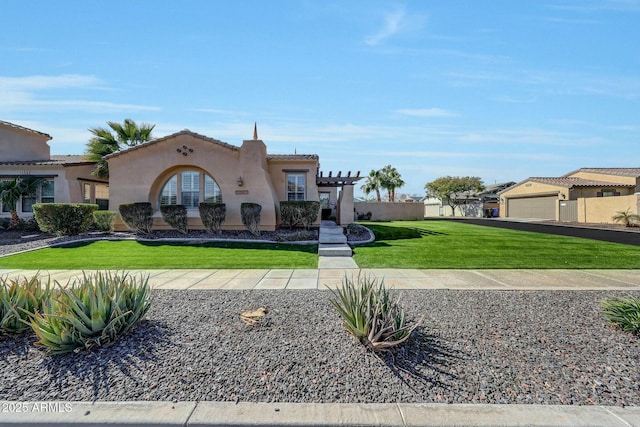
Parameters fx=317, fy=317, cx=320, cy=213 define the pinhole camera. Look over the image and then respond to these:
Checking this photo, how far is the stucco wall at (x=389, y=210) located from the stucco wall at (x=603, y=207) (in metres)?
15.3

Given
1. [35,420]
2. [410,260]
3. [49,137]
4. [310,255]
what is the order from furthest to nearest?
[49,137]
[310,255]
[410,260]
[35,420]

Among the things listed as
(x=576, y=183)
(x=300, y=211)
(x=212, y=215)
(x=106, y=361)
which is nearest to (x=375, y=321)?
(x=106, y=361)

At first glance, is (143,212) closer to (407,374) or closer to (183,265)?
(183,265)

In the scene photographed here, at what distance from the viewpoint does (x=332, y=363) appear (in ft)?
11.8

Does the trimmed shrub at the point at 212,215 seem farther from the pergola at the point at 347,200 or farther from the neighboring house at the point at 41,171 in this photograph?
the neighboring house at the point at 41,171

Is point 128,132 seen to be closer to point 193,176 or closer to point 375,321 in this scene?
point 193,176

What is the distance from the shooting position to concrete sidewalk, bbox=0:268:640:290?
22.7 feet

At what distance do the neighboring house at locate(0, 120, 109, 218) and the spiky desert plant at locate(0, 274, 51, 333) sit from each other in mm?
16450

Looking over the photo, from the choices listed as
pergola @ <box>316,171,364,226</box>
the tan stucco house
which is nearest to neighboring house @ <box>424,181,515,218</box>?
pergola @ <box>316,171,364,226</box>

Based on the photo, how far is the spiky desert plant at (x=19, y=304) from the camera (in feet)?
13.5

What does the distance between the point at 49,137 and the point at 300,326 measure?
25.3 metres

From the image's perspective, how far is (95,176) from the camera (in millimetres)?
19141

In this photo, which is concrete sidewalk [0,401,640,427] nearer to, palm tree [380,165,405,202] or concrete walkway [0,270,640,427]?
concrete walkway [0,270,640,427]

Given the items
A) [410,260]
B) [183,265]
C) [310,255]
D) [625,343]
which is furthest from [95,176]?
[625,343]
